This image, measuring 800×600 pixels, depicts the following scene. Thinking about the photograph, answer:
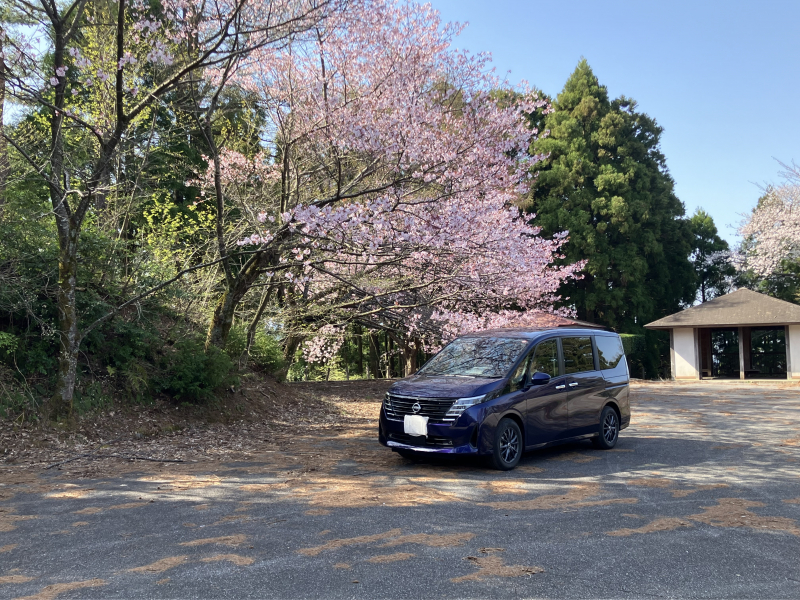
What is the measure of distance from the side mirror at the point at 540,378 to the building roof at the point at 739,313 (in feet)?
71.3

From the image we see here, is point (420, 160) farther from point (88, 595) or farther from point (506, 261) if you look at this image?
point (88, 595)

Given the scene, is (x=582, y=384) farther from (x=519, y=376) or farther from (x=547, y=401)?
(x=519, y=376)

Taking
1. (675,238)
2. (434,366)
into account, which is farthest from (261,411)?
(675,238)

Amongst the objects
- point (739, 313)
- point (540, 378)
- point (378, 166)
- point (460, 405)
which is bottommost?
point (460, 405)

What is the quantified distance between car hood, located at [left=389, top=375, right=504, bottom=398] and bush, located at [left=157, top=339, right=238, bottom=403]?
15.8 feet

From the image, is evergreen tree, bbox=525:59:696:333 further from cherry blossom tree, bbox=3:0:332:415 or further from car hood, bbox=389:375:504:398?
car hood, bbox=389:375:504:398

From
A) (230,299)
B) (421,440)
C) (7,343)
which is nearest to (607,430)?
(421,440)

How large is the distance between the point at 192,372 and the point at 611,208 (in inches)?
1002

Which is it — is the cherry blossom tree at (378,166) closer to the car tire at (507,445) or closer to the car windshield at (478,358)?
the car windshield at (478,358)

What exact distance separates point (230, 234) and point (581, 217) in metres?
22.5

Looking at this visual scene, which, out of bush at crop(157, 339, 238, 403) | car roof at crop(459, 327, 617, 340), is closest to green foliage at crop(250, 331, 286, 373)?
bush at crop(157, 339, 238, 403)

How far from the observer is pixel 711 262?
129 feet

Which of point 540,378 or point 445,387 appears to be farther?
point 540,378

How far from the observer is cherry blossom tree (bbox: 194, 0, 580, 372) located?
1041 cm
